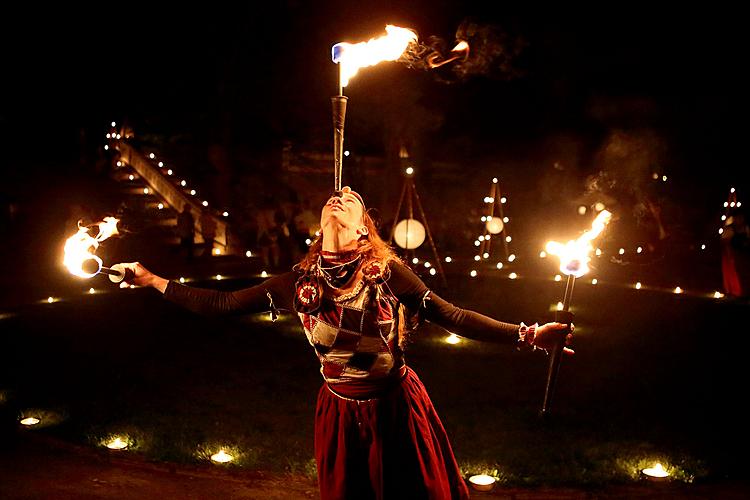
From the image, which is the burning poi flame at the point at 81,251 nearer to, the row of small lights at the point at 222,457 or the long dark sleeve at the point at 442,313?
the long dark sleeve at the point at 442,313

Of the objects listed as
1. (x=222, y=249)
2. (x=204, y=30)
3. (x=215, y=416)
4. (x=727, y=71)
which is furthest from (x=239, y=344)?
(x=727, y=71)

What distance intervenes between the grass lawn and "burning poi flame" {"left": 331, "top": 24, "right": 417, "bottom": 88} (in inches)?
116

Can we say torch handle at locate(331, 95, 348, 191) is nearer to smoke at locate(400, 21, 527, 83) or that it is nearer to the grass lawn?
smoke at locate(400, 21, 527, 83)

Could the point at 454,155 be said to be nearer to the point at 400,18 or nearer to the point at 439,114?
the point at 439,114

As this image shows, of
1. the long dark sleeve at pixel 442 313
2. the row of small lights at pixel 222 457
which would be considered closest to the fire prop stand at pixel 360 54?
the long dark sleeve at pixel 442 313

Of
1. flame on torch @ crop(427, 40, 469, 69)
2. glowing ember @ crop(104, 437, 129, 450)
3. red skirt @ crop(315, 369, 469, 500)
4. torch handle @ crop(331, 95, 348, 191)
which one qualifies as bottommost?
glowing ember @ crop(104, 437, 129, 450)

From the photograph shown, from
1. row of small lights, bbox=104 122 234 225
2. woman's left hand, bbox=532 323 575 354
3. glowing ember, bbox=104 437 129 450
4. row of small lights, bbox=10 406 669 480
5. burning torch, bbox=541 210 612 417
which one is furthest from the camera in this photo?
row of small lights, bbox=104 122 234 225

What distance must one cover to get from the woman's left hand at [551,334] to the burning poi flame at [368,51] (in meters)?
1.70

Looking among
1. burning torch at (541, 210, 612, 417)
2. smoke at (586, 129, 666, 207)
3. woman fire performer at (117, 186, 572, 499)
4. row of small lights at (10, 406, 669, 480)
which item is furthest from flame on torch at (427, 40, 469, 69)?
smoke at (586, 129, 666, 207)

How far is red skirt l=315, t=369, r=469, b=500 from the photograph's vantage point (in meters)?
3.45

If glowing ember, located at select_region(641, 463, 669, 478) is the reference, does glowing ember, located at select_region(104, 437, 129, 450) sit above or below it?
below

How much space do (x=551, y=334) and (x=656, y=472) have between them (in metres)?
2.30

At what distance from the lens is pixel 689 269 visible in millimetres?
20859

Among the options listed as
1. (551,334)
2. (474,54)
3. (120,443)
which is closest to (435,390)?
(120,443)
